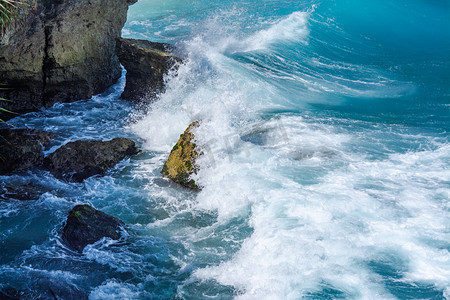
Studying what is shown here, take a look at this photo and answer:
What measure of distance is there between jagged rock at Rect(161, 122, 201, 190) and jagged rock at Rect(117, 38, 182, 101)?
3020 mm

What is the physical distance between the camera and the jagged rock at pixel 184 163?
6926 millimetres

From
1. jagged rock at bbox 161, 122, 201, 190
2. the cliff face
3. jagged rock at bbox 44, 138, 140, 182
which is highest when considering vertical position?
the cliff face

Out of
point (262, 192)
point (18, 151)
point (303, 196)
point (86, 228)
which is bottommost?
point (86, 228)

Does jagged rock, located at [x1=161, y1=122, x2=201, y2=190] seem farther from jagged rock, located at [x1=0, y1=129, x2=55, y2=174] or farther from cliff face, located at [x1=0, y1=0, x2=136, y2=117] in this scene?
cliff face, located at [x1=0, y1=0, x2=136, y2=117]

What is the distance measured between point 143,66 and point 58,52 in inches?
78.4

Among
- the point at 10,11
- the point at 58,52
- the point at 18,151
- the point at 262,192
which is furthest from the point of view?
the point at 58,52

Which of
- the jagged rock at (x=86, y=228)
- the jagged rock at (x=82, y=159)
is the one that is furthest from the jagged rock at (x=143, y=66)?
the jagged rock at (x=86, y=228)

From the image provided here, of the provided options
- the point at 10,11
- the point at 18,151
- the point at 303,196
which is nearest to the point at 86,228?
the point at 18,151

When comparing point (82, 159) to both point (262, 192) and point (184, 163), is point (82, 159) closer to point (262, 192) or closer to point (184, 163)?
point (184, 163)

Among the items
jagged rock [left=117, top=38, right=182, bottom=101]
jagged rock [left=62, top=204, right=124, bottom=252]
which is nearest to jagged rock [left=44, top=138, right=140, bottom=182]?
jagged rock [left=62, top=204, right=124, bottom=252]

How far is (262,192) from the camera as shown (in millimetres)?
6684

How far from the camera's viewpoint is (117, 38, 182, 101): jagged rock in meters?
9.81

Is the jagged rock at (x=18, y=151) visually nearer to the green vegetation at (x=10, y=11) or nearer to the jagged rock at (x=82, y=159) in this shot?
the jagged rock at (x=82, y=159)

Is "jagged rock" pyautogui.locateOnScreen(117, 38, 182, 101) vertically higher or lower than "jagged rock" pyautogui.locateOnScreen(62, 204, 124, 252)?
higher
